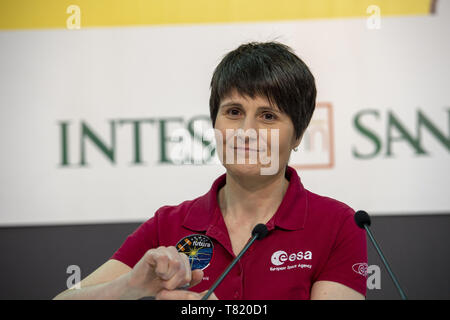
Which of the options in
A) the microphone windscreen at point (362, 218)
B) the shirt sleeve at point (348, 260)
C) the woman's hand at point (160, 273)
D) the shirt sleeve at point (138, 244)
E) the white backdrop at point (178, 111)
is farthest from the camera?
the white backdrop at point (178, 111)

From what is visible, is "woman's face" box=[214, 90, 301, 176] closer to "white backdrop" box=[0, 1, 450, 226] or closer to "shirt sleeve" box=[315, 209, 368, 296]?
"shirt sleeve" box=[315, 209, 368, 296]

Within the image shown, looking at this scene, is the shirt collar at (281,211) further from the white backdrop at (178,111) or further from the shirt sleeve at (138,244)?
the white backdrop at (178,111)

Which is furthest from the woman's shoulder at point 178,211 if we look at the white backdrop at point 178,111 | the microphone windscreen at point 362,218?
the white backdrop at point 178,111

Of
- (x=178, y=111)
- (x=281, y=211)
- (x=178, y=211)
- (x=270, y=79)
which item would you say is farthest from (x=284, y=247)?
(x=178, y=111)

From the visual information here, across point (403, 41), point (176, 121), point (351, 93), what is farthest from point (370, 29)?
point (176, 121)

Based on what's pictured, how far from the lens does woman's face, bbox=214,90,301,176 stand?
136cm

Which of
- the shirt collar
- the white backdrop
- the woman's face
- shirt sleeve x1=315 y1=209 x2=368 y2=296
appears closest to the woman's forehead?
the woman's face

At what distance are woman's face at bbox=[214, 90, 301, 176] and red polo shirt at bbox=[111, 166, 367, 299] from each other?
15 centimetres

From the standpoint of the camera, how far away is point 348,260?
52.8 inches

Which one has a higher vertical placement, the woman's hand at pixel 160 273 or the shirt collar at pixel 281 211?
the shirt collar at pixel 281 211

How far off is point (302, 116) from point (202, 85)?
1.17m

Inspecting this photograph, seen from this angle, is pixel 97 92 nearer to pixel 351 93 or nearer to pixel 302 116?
pixel 351 93

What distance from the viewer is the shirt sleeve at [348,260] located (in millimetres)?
1316

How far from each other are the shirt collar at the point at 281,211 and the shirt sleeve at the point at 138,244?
109 millimetres
